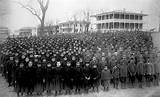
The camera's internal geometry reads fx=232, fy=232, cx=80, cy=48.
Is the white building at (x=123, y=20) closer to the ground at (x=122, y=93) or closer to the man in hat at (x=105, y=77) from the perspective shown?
the man in hat at (x=105, y=77)

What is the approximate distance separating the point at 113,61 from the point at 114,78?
63cm

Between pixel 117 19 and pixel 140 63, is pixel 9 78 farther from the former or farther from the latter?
pixel 117 19

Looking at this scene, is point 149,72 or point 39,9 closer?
point 149,72

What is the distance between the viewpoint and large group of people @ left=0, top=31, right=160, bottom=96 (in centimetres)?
679

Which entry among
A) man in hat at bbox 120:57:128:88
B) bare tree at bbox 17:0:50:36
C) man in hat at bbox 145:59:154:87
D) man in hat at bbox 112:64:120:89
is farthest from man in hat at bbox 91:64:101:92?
bare tree at bbox 17:0:50:36

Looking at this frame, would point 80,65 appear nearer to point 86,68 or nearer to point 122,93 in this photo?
point 86,68

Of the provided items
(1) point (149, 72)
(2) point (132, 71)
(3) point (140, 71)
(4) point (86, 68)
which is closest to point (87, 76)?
(4) point (86, 68)

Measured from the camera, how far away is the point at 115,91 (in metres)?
7.10

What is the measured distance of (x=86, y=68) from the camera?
7008 millimetres

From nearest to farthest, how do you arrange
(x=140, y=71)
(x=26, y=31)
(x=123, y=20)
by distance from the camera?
(x=140, y=71), (x=26, y=31), (x=123, y=20)

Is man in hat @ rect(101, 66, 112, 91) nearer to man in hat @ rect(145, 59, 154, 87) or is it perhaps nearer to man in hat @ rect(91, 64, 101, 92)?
man in hat @ rect(91, 64, 101, 92)

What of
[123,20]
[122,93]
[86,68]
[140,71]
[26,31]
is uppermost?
[123,20]

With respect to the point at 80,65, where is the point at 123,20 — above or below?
above

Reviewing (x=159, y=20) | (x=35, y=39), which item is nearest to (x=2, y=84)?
(x=35, y=39)
